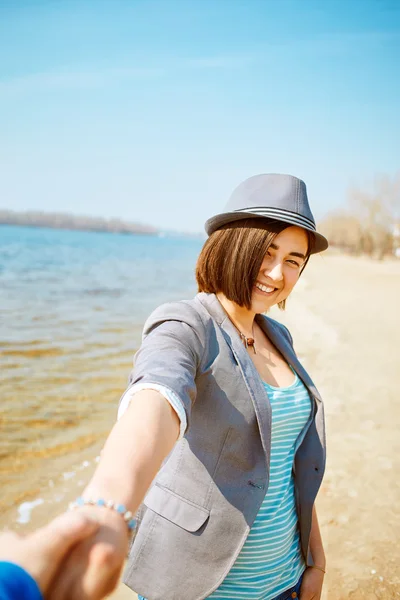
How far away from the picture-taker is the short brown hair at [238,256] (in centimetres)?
161

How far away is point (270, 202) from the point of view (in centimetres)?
157

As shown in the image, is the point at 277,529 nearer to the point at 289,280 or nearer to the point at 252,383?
the point at 252,383

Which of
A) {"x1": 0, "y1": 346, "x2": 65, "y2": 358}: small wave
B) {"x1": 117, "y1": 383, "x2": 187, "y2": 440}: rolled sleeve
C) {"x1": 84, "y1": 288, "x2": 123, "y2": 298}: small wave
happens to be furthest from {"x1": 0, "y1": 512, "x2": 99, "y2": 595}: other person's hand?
{"x1": 84, "y1": 288, "x2": 123, "y2": 298}: small wave

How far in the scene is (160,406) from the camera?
3.23 ft

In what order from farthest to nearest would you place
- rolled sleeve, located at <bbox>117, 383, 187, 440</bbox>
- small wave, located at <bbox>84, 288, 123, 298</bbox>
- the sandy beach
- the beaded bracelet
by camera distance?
1. small wave, located at <bbox>84, 288, 123, 298</bbox>
2. the sandy beach
3. rolled sleeve, located at <bbox>117, 383, 187, 440</bbox>
4. the beaded bracelet

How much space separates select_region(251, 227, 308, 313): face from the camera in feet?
5.50

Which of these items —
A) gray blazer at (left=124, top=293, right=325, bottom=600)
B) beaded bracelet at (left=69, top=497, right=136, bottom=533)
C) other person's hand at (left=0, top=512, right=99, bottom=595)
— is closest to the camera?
other person's hand at (left=0, top=512, right=99, bottom=595)

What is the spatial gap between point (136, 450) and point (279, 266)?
3.35 ft

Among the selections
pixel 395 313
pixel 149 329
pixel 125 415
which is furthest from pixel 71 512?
pixel 395 313

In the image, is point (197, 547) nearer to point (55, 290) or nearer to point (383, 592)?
point (383, 592)

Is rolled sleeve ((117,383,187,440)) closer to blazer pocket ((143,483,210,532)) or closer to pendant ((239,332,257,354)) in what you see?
blazer pocket ((143,483,210,532))

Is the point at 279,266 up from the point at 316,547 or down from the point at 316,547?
up

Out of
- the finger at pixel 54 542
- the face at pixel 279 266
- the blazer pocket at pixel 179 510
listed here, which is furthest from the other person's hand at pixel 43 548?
the face at pixel 279 266

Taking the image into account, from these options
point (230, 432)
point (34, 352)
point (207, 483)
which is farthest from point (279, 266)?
point (34, 352)
